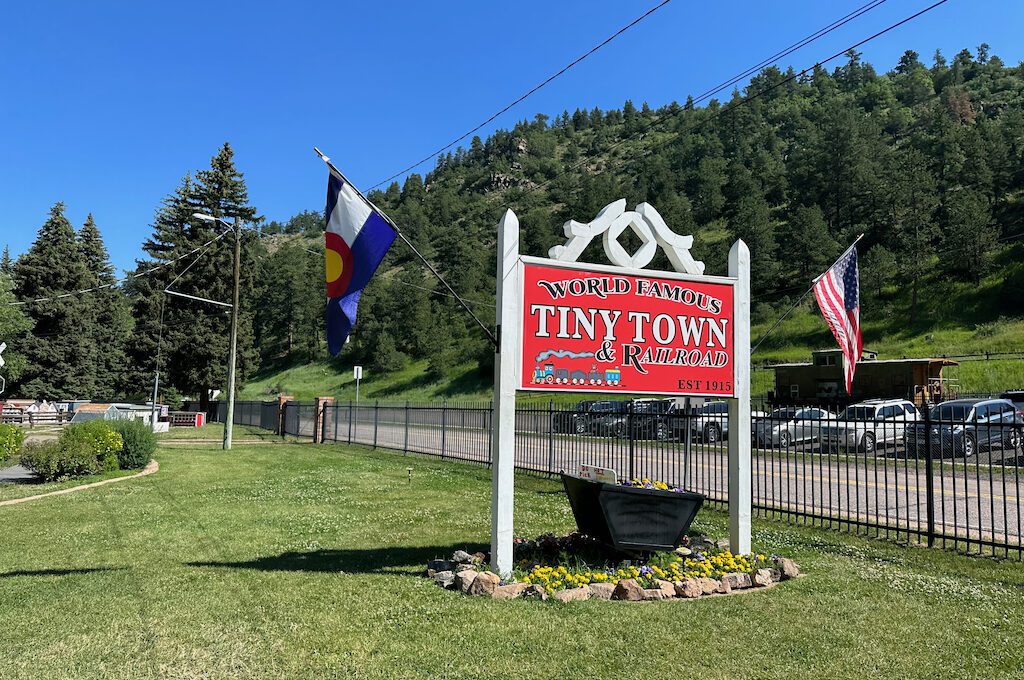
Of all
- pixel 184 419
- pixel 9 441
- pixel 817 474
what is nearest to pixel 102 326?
pixel 184 419

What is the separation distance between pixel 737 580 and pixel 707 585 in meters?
0.40

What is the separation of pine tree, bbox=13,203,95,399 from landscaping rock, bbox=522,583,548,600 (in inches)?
2632

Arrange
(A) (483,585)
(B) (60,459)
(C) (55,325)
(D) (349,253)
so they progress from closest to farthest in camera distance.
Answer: (A) (483,585)
(D) (349,253)
(B) (60,459)
(C) (55,325)

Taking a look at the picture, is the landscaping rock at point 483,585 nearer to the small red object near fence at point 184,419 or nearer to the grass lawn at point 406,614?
the grass lawn at point 406,614

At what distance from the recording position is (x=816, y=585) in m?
6.71

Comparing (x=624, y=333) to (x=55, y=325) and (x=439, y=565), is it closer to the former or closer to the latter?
(x=439, y=565)

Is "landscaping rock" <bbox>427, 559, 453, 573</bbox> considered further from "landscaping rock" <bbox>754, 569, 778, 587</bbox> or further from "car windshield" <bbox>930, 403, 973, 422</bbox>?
"car windshield" <bbox>930, 403, 973, 422</bbox>

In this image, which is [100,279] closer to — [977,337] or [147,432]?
[147,432]

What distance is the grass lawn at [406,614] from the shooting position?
4.56 metres

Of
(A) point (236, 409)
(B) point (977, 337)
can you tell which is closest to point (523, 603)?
(A) point (236, 409)

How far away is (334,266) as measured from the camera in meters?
7.33

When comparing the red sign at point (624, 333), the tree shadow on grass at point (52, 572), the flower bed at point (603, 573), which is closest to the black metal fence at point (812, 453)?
the red sign at point (624, 333)

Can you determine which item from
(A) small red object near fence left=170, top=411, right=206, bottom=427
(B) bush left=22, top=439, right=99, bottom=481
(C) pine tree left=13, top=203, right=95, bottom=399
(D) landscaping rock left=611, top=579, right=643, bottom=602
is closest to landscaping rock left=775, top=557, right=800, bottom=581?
(D) landscaping rock left=611, top=579, right=643, bottom=602

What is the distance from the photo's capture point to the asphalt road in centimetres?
921
